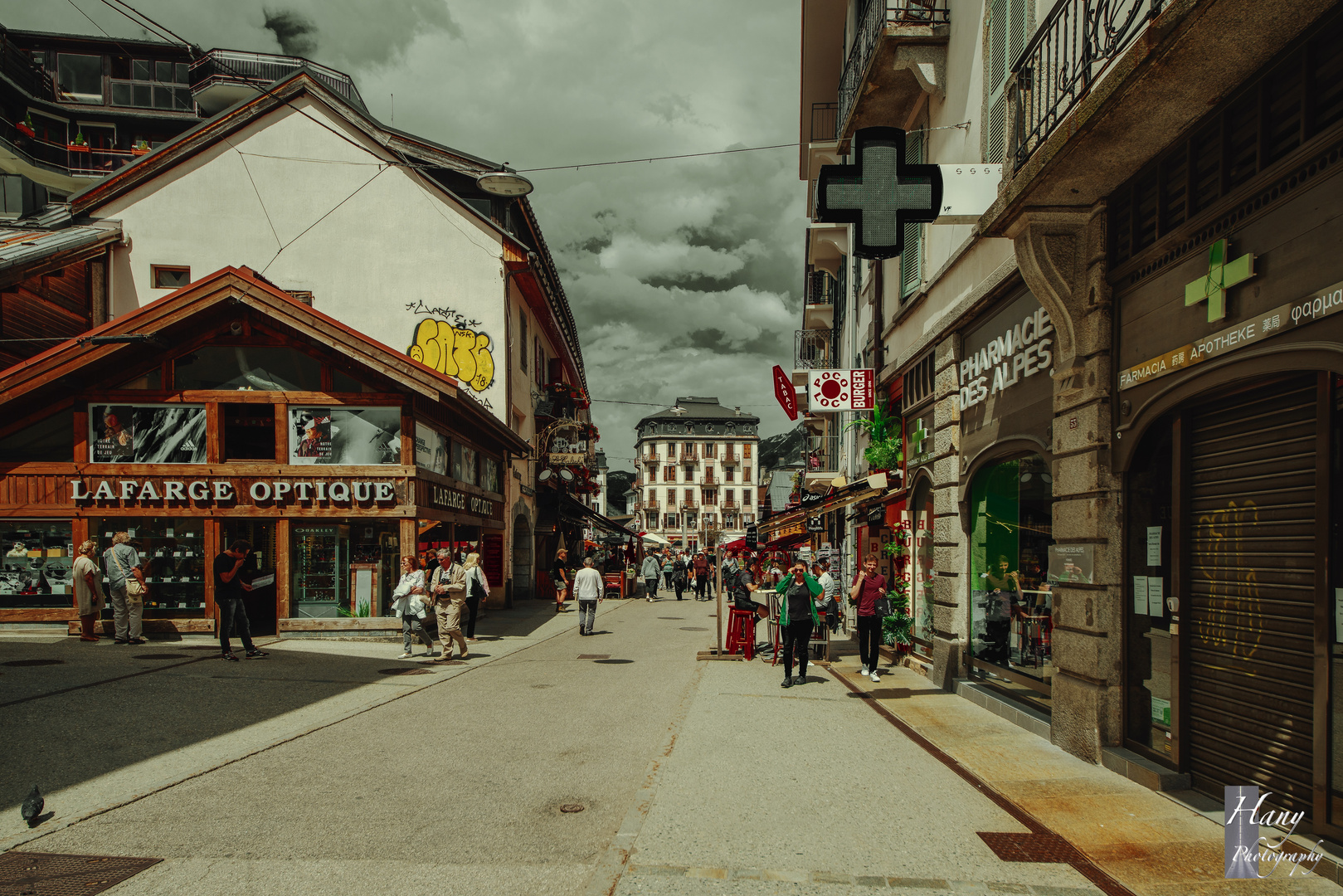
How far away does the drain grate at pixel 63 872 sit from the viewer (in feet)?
15.1

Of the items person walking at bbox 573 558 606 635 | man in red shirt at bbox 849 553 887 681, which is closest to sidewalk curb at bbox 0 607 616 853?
person walking at bbox 573 558 606 635

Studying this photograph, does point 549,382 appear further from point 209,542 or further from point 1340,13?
point 1340,13

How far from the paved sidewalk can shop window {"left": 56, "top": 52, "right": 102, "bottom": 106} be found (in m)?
46.8

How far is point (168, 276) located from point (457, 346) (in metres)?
8.17

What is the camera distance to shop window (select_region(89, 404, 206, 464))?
16453 millimetres

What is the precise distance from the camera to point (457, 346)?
975 inches

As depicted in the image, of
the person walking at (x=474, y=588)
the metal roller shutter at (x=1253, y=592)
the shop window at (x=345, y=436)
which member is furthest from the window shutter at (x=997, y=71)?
the shop window at (x=345, y=436)

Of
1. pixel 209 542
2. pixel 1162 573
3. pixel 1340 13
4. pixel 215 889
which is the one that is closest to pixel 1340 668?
pixel 1162 573

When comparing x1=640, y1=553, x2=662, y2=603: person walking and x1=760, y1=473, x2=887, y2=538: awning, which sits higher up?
x1=760, y1=473, x2=887, y2=538: awning

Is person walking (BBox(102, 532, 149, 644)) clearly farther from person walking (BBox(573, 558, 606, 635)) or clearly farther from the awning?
the awning

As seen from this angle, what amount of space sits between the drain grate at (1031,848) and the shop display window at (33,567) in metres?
16.8

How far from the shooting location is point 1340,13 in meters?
5.12

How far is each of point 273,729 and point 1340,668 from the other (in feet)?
28.7

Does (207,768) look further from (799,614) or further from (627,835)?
(799,614)
